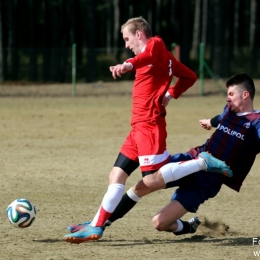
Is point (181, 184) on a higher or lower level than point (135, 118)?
lower

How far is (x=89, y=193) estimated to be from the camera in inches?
344

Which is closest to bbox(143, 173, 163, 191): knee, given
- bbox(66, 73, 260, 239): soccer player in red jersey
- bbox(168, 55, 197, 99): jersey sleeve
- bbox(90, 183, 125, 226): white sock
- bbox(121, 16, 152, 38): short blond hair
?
bbox(66, 73, 260, 239): soccer player in red jersey

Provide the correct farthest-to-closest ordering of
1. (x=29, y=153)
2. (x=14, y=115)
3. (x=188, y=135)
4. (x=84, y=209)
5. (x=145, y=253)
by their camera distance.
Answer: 1. (x=14, y=115)
2. (x=188, y=135)
3. (x=29, y=153)
4. (x=84, y=209)
5. (x=145, y=253)

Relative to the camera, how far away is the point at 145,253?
5.90 m

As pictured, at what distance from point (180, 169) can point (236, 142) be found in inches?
22.1

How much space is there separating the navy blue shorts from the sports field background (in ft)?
1.17

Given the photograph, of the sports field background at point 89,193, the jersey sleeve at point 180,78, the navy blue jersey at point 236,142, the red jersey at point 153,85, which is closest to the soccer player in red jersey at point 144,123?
the red jersey at point 153,85

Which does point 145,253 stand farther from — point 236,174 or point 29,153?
Result: point 29,153

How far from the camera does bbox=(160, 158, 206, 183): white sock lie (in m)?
6.14

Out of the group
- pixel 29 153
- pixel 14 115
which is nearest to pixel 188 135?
pixel 29 153

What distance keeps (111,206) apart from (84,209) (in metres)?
1.57

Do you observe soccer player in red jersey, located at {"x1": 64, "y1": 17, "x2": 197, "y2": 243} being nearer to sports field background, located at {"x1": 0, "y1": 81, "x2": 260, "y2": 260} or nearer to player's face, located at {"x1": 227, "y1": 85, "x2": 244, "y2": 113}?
sports field background, located at {"x1": 0, "y1": 81, "x2": 260, "y2": 260}

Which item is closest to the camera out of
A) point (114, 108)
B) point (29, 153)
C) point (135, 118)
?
point (135, 118)

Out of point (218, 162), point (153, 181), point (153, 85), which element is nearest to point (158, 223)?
point (153, 181)
